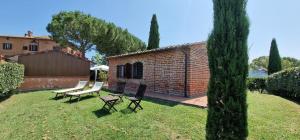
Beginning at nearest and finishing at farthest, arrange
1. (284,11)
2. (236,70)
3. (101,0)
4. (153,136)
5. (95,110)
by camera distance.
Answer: (236,70)
(153,136)
(95,110)
(284,11)
(101,0)

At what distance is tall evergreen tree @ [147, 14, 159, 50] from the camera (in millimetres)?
27078

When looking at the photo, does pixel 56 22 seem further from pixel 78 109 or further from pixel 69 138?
pixel 69 138

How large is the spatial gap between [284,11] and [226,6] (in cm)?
822

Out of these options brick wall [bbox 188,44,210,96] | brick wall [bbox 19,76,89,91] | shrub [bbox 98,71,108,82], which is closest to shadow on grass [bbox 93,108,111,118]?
brick wall [bbox 188,44,210,96]

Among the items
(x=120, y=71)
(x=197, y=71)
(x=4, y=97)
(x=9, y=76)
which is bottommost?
(x=4, y=97)

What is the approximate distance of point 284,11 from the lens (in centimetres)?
1035

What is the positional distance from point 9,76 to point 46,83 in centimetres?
588

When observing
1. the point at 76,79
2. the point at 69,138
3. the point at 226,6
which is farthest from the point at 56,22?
the point at 226,6

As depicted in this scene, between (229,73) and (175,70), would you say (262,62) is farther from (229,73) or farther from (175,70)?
(229,73)

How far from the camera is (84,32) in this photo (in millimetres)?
29406

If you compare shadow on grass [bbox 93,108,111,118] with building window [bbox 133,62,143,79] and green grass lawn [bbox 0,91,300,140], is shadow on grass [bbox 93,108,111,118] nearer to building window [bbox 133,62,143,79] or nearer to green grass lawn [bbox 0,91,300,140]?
green grass lawn [bbox 0,91,300,140]

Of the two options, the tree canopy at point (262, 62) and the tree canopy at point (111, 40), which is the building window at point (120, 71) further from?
the tree canopy at point (262, 62)

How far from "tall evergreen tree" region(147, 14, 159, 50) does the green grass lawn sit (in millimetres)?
18756

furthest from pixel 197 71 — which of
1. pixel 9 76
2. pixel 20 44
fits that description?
pixel 20 44
